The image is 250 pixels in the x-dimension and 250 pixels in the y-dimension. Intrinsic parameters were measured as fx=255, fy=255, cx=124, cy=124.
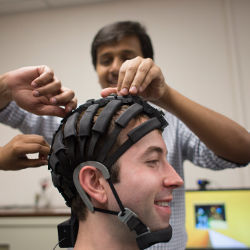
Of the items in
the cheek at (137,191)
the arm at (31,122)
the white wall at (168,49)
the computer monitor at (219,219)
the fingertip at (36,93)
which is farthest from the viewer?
the white wall at (168,49)

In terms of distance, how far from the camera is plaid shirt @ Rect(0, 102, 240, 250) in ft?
3.94

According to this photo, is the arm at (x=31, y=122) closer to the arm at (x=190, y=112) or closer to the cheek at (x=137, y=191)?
the arm at (x=190, y=112)

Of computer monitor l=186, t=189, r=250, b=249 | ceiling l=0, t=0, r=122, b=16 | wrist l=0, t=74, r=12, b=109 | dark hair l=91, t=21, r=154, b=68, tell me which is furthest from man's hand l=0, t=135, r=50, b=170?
ceiling l=0, t=0, r=122, b=16

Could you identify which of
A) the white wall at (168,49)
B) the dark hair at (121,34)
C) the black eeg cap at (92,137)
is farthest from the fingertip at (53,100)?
the white wall at (168,49)

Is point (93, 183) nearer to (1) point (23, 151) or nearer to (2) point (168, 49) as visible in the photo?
(1) point (23, 151)

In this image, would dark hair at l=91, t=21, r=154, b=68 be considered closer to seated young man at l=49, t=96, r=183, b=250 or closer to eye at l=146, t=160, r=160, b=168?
seated young man at l=49, t=96, r=183, b=250

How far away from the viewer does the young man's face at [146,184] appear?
81cm

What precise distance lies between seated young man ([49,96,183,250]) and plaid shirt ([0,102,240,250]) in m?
0.39

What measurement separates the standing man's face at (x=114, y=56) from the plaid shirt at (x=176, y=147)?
1.20 ft

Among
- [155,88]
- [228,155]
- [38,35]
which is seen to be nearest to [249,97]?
[228,155]

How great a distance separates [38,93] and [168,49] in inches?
87.7

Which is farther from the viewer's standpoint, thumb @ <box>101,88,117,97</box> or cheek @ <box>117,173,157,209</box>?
thumb @ <box>101,88,117,97</box>

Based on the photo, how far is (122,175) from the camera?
82 cm

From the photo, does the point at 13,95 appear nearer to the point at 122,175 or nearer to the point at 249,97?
the point at 122,175
